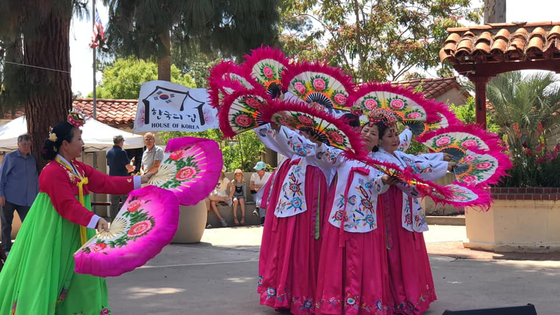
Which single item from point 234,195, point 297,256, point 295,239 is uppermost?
point 234,195

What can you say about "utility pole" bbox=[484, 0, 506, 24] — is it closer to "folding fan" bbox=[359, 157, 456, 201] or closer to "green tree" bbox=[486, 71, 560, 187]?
"green tree" bbox=[486, 71, 560, 187]

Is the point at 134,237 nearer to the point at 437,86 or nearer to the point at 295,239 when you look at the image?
the point at 295,239

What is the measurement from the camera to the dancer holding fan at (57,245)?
486 centimetres

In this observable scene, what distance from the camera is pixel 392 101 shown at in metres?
6.28

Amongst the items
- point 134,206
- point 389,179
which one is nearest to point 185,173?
point 134,206

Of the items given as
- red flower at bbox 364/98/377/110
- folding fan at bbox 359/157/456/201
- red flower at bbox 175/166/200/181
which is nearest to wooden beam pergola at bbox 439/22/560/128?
red flower at bbox 364/98/377/110

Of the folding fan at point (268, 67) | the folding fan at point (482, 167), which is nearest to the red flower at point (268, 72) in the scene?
the folding fan at point (268, 67)

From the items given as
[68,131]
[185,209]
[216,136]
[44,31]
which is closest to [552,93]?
[185,209]

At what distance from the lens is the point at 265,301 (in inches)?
241

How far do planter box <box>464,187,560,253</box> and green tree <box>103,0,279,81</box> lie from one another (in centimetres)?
386

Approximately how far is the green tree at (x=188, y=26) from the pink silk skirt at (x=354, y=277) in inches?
183

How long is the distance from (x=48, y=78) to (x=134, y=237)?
5888mm

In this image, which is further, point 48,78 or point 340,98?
point 48,78

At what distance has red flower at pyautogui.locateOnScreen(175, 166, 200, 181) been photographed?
5.04 meters
